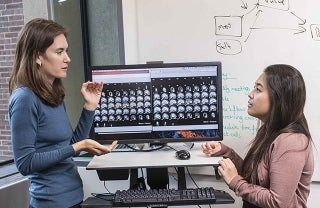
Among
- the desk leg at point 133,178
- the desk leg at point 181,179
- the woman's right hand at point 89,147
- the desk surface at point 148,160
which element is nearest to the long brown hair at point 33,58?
the woman's right hand at point 89,147

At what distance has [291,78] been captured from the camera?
1.48m

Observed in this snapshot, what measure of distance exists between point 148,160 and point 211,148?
33cm

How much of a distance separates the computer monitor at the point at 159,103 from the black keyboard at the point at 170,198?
0.37 meters

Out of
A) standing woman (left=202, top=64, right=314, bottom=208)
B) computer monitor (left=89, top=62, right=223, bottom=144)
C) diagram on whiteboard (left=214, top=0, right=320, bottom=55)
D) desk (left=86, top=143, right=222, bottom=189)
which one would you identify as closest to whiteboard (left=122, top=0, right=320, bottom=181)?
diagram on whiteboard (left=214, top=0, right=320, bottom=55)

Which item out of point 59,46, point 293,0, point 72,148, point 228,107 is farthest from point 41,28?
point 293,0

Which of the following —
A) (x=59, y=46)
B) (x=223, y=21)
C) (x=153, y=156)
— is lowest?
(x=153, y=156)

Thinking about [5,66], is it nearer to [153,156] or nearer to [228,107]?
[153,156]

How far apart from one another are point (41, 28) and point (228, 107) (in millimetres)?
1201

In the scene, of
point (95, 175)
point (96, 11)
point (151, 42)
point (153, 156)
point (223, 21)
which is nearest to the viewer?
point (153, 156)

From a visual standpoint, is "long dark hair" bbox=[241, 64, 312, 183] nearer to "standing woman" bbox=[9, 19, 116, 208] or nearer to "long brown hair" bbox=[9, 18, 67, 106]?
"standing woman" bbox=[9, 19, 116, 208]

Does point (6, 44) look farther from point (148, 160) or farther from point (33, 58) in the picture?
point (148, 160)

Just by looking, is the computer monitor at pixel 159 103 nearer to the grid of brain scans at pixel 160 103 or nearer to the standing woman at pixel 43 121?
the grid of brain scans at pixel 160 103

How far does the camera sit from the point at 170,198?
1656mm

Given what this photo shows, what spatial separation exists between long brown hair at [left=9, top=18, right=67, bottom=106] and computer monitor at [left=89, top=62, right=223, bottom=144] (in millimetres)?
483
